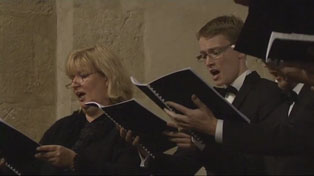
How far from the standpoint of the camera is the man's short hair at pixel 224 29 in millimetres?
3873

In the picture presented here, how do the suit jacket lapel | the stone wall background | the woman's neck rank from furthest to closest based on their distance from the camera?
the stone wall background → the woman's neck → the suit jacket lapel

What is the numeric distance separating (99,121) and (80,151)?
21 centimetres

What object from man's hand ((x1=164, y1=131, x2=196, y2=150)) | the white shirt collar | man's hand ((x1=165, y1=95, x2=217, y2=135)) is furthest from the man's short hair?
man's hand ((x1=165, y1=95, x2=217, y2=135))

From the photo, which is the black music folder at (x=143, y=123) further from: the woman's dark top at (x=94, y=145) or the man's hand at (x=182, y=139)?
the woman's dark top at (x=94, y=145)

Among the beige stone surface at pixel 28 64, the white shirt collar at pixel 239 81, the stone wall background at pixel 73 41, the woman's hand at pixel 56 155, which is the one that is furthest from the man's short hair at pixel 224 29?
the beige stone surface at pixel 28 64

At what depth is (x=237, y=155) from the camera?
10.6ft

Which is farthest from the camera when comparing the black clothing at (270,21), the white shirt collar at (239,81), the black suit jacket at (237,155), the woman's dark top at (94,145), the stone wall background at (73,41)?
the stone wall background at (73,41)

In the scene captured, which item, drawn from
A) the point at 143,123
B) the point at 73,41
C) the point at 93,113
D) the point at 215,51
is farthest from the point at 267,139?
the point at 73,41

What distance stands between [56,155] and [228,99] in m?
0.81

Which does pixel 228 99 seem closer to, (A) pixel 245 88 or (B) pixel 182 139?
(A) pixel 245 88

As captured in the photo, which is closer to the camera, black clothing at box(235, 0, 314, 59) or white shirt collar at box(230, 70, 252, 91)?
black clothing at box(235, 0, 314, 59)

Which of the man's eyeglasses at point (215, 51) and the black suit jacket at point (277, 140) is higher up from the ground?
the man's eyeglasses at point (215, 51)

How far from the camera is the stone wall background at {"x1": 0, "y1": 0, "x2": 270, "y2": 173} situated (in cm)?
526

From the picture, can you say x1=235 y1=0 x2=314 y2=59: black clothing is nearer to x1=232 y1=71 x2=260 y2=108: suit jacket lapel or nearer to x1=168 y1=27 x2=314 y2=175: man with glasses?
x1=168 y1=27 x2=314 y2=175: man with glasses
